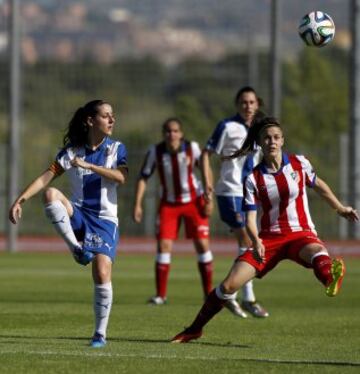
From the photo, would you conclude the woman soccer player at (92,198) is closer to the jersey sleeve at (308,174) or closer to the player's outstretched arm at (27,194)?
the player's outstretched arm at (27,194)

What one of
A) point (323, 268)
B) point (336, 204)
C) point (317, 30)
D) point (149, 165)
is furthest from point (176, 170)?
point (323, 268)

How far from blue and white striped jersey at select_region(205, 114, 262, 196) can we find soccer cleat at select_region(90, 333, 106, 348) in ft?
13.1

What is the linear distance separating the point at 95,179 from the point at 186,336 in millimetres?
1506

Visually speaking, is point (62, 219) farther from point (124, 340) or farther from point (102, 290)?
point (124, 340)

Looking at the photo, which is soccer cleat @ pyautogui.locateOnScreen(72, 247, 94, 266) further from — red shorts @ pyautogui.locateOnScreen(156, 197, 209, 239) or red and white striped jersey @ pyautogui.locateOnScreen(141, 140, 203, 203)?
red and white striped jersey @ pyautogui.locateOnScreen(141, 140, 203, 203)

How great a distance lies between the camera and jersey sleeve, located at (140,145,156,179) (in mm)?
16500

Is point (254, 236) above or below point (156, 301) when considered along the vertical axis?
above

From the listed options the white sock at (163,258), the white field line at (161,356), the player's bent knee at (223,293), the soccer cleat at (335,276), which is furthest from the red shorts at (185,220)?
the white field line at (161,356)

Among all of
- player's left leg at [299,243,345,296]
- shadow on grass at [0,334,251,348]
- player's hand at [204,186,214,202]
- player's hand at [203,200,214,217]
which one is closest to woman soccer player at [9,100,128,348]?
shadow on grass at [0,334,251,348]

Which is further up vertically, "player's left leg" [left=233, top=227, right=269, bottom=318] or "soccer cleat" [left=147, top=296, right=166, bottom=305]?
"player's left leg" [left=233, top=227, right=269, bottom=318]

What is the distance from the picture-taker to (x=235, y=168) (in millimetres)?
15164

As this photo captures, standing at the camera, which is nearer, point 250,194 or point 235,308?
point 250,194

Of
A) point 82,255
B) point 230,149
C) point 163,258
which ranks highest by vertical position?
point 230,149

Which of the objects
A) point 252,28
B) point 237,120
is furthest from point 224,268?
point 252,28
